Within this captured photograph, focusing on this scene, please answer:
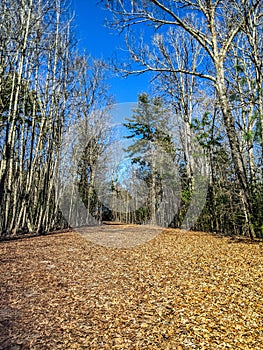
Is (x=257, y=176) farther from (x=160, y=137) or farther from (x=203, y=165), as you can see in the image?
(x=160, y=137)

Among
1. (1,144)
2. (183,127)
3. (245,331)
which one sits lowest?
(245,331)

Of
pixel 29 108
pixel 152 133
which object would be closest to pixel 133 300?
pixel 29 108

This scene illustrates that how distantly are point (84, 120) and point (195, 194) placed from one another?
8636mm

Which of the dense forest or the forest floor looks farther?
the dense forest

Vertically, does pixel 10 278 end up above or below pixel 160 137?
below

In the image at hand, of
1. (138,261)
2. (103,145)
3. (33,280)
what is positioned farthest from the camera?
(103,145)

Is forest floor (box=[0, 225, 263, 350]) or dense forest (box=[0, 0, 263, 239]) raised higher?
dense forest (box=[0, 0, 263, 239])

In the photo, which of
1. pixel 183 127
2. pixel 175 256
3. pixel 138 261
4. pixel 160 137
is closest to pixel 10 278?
pixel 138 261

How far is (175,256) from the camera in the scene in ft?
16.9

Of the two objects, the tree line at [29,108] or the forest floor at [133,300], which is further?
the tree line at [29,108]

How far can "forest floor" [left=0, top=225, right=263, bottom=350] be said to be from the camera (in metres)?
2.28

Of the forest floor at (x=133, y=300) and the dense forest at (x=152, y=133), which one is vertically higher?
the dense forest at (x=152, y=133)

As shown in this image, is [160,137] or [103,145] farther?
[103,145]

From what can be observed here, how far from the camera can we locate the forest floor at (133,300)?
7.47 ft
